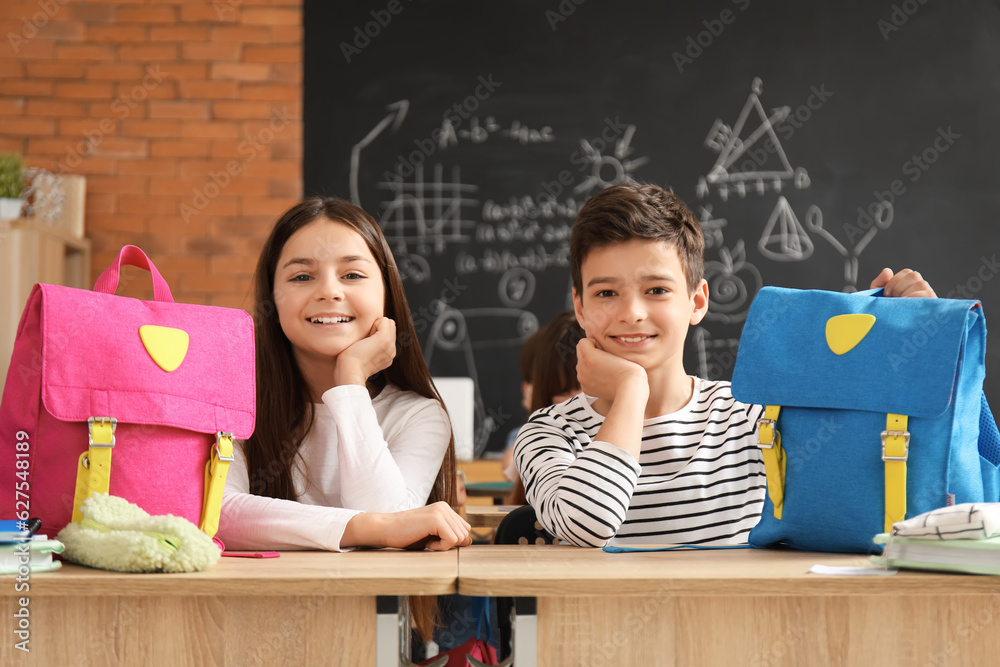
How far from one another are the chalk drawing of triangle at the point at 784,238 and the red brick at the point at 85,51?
3.11 m

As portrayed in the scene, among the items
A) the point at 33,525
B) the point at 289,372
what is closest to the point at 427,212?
the point at 289,372

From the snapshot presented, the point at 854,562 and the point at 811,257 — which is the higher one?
the point at 811,257

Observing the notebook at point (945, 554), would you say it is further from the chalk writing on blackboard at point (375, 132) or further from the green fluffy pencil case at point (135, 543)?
the chalk writing on blackboard at point (375, 132)

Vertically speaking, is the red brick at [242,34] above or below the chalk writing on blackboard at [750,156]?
above

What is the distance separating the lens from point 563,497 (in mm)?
1281

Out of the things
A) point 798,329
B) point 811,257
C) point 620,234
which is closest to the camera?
point 798,329

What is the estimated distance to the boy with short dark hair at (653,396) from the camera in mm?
1471

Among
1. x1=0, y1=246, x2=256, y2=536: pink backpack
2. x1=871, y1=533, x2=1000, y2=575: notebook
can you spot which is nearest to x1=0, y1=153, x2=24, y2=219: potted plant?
x1=0, y1=246, x2=256, y2=536: pink backpack

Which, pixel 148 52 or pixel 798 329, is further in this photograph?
pixel 148 52

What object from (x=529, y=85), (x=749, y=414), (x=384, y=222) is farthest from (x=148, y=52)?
(x=749, y=414)

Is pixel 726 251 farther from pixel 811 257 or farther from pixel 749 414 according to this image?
pixel 749 414

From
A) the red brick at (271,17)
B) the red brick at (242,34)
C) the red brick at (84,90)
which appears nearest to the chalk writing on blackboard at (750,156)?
the red brick at (271,17)

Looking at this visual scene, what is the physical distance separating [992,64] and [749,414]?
3376mm

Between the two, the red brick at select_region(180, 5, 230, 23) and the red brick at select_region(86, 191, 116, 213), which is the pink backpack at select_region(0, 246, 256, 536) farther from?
the red brick at select_region(180, 5, 230, 23)
